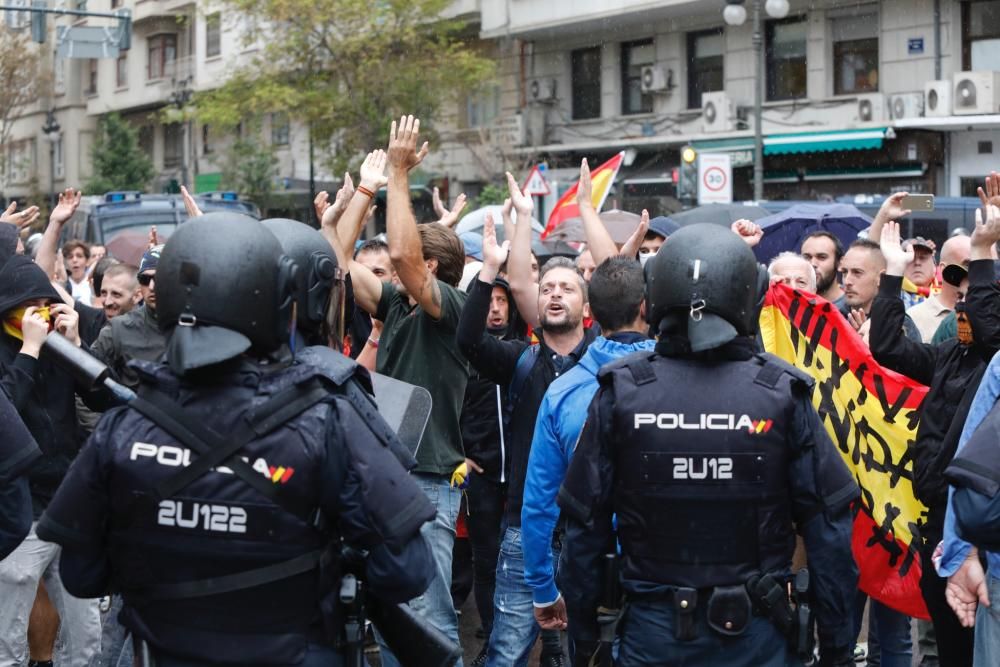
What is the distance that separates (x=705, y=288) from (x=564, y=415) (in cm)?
88

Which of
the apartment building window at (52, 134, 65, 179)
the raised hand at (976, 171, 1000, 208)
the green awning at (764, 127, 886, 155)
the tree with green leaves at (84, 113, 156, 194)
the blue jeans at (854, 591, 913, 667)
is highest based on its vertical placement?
the apartment building window at (52, 134, 65, 179)

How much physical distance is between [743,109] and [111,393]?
2378 centimetres

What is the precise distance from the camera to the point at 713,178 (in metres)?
18.0

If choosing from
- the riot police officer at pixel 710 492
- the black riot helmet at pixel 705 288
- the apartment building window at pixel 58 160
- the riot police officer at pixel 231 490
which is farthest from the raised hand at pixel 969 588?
the apartment building window at pixel 58 160

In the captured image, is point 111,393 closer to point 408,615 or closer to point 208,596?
point 208,596

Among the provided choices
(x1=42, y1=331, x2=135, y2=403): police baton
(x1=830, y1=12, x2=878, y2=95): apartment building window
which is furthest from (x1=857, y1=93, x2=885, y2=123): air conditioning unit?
(x1=42, y1=331, x2=135, y2=403): police baton

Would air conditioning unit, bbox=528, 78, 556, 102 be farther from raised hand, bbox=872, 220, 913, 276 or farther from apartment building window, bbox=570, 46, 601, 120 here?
raised hand, bbox=872, 220, 913, 276

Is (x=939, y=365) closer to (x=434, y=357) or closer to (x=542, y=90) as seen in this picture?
(x=434, y=357)

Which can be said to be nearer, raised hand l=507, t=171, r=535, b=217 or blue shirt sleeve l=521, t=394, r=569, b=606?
blue shirt sleeve l=521, t=394, r=569, b=606

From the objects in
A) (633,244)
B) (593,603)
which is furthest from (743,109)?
(593,603)

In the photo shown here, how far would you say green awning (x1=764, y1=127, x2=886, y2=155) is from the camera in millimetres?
23703

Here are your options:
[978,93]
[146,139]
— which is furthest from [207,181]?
[978,93]

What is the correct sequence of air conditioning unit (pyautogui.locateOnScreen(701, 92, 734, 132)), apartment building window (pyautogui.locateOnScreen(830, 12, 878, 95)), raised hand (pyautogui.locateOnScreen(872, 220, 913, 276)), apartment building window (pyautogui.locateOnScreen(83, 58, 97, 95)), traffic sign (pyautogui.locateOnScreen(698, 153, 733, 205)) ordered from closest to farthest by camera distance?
raised hand (pyautogui.locateOnScreen(872, 220, 913, 276)) < traffic sign (pyautogui.locateOnScreen(698, 153, 733, 205)) < apartment building window (pyautogui.locateOnScreen(830, 12, 878, 95)) < air conditioning unit (pyautogui.locateOnScreen(701, 92, 734, 132)) < apartment building window (pyautogui.locateOnScreen(83, 58, 97, 95))

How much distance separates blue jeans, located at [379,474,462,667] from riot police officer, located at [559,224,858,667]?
1.42 metres
